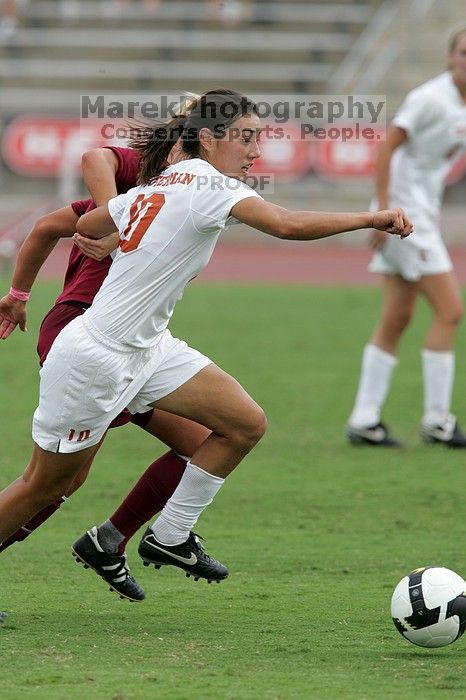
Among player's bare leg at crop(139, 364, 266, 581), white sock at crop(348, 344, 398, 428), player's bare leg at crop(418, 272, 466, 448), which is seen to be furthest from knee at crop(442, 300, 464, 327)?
player's bare leg at crop(139, 364, 266, 581)

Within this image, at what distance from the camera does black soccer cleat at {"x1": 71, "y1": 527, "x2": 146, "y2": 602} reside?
197 inches

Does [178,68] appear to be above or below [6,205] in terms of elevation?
above

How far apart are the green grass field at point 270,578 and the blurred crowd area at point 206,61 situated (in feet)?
47.3

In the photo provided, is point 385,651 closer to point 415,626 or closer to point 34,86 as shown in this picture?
point 415,626

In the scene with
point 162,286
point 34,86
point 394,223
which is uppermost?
point 394,223

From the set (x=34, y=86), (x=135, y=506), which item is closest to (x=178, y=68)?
(x=34, y=86)

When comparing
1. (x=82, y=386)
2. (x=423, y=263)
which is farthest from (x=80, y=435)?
(x=423, y=263)

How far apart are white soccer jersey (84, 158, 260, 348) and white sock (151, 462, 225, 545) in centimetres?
59

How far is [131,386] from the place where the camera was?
15.3 feet

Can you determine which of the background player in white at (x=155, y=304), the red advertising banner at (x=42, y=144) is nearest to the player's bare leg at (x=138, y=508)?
the background player in white at (x=155, y=304)

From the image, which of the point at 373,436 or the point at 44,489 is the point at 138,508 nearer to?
the point at 44,489

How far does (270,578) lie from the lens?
18.1ft

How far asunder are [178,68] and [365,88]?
407 centimetres

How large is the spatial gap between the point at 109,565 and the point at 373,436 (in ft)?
12.8
